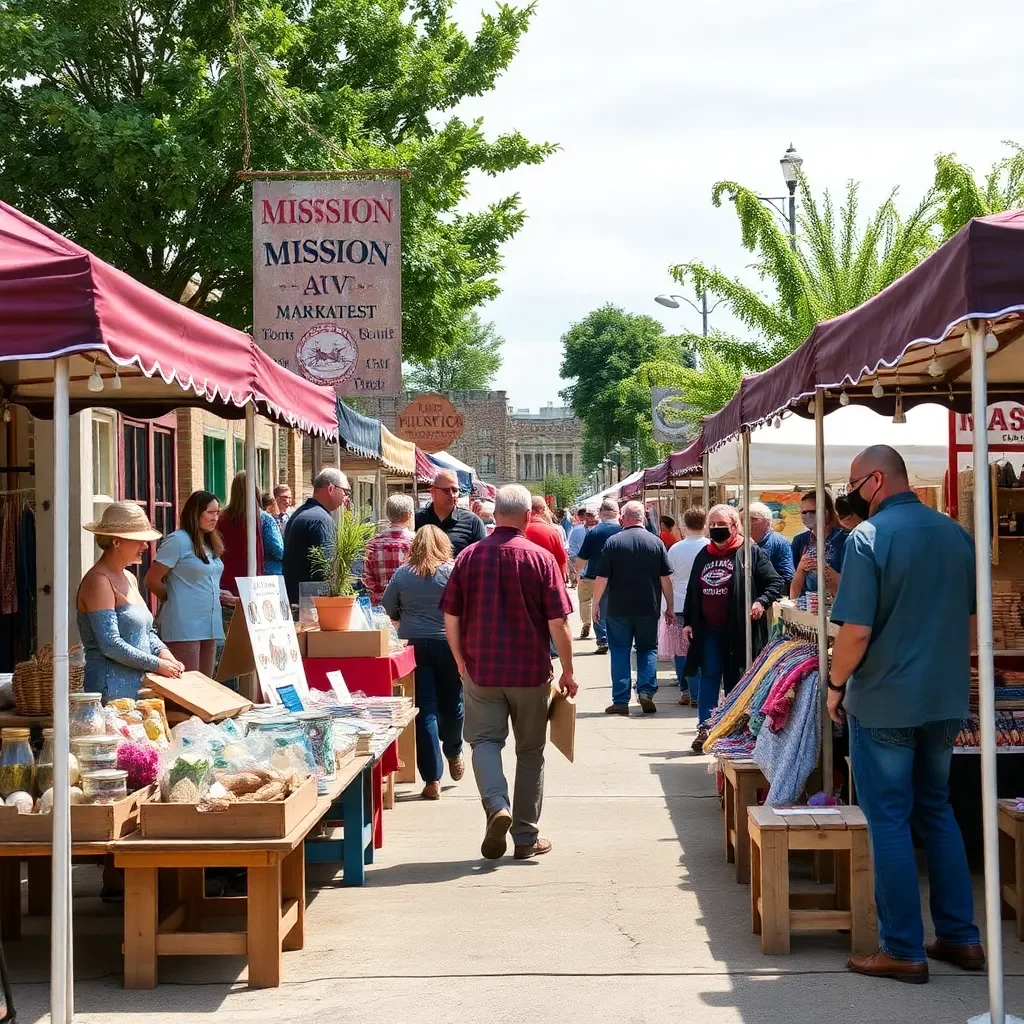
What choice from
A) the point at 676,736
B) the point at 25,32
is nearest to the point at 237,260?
the point at 25,32

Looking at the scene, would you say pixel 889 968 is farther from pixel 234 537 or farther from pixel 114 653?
pixel 234 537

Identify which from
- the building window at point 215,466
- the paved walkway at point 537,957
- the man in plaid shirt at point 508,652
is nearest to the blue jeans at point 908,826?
the paved walkway at point 537,957

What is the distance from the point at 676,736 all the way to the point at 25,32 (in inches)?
368

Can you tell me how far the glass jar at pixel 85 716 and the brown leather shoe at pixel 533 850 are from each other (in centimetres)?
280

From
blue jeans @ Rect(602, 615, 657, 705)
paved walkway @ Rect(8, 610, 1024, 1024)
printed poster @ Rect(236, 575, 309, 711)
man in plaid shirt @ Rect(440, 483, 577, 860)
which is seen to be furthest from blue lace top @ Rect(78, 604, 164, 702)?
blue jeans @ Rect(602, 615, 657, 705)

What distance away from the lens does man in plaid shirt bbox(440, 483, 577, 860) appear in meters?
7.56

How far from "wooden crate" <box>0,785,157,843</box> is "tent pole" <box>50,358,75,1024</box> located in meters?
0.31

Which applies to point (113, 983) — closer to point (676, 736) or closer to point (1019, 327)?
point (1019, 327)

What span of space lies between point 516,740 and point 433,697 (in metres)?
1.83

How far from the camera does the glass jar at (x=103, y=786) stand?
5301 millimetres

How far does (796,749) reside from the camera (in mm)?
7094

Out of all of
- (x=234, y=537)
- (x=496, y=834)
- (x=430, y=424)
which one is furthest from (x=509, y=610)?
(x=430, y=424)

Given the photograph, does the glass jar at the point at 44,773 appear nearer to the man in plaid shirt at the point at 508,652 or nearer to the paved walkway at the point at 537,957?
the paved walkway at the point at 537,957

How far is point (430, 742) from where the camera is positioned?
Result: 931 centimetres
